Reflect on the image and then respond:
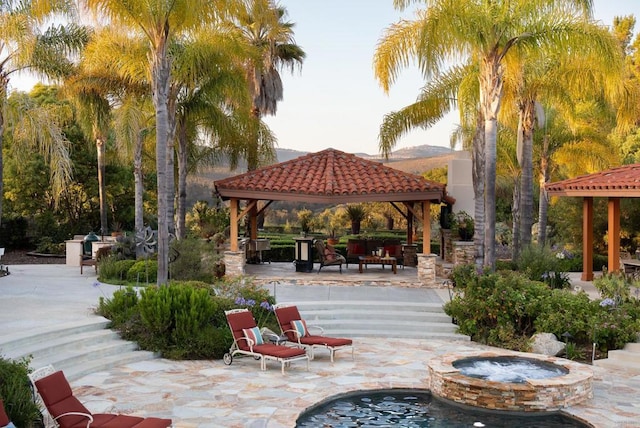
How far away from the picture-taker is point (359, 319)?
15.3 m

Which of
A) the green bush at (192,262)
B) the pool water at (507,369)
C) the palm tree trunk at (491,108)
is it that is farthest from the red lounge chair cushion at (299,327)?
the green bush at (192,262)

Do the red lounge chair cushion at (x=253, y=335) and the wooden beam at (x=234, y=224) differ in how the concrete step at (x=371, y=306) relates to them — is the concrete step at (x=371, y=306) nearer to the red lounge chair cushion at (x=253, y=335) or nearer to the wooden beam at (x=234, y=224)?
the red lounge chair cushion at (x=253, y=335)

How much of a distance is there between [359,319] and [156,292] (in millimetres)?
4556

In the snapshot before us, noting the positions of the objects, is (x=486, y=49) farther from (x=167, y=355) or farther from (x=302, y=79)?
(x=302, y=79)

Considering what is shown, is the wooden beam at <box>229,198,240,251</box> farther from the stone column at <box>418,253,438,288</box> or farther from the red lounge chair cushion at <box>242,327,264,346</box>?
the red lounge chair cushion at <box>242,327,264,346</box>

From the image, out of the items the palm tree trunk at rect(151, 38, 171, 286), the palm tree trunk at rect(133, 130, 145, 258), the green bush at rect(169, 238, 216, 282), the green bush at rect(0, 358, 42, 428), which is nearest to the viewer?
the green bush at rect(0, 358, 42, 428)

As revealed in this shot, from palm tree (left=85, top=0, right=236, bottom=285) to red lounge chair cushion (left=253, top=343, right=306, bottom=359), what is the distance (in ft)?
13.2

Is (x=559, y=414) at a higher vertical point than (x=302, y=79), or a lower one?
lower

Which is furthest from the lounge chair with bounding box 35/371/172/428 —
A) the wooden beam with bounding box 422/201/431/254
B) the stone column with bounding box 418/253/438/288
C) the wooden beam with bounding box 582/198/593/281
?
the wooden beam with bounding box 582/198/593/281

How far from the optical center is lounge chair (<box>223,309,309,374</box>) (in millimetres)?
11376

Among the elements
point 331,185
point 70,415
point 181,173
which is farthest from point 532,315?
point 181,173

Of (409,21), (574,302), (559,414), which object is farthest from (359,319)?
(409,21)

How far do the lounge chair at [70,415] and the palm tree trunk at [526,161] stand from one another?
16.7 metres

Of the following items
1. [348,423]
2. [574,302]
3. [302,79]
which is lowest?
[348,423]
